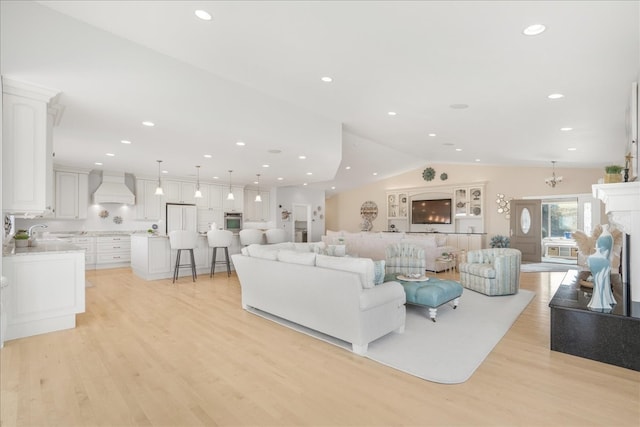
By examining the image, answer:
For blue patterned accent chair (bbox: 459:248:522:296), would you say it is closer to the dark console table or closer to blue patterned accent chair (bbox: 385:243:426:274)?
blue patterned accent chair (bbox: 385:243:426:274)

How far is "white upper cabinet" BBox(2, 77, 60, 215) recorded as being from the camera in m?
3.22

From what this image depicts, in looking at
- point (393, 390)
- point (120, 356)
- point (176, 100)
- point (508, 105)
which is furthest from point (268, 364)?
point (508, 105)

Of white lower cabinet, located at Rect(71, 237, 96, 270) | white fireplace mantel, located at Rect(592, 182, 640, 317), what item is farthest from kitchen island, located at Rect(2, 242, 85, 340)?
white fireplace mantel, located at Rect(592, 182, 640, 317)

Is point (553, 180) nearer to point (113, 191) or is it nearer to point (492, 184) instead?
point (492, 184)

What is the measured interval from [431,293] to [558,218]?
352 inches

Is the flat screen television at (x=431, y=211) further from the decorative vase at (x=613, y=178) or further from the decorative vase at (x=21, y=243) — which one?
the decorative vase at (x=21, y=243)

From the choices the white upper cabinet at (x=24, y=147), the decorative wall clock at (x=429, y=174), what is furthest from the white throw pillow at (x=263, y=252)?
the decorative wall clock at (x=429, y=174)

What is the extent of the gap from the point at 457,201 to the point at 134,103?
10.0 metres

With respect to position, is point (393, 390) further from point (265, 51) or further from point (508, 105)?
point (508, 105)

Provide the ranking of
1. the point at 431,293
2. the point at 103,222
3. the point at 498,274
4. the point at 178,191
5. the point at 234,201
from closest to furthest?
the point at 431,293 → the point at 498,274 → the point at 103,222 → the point at 178,191 → the point at 234,201

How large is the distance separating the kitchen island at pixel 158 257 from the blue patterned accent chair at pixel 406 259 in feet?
14.2

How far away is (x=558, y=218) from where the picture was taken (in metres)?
10.2

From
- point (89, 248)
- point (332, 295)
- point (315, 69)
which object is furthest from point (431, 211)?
point (89, 248)

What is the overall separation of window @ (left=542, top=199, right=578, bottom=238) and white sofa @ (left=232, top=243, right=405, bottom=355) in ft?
29.9
